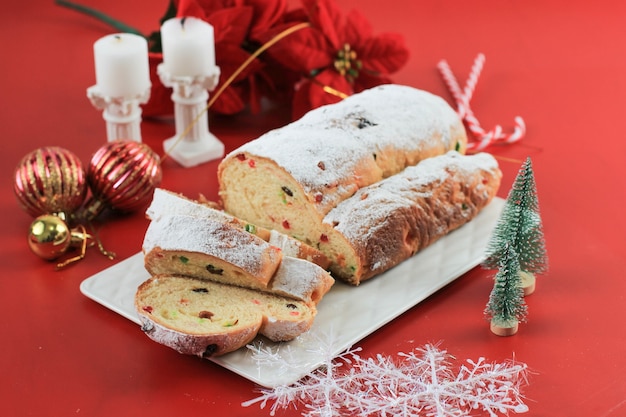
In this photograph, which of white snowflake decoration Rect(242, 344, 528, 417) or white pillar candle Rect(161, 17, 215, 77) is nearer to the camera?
white snowflake decoration Rect(242, 344, 528, 417)

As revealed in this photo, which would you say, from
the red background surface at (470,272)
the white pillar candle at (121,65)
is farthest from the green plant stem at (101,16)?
the white pillar candle at (121,65)

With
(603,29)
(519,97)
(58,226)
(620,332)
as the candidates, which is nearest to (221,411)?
(58,226)

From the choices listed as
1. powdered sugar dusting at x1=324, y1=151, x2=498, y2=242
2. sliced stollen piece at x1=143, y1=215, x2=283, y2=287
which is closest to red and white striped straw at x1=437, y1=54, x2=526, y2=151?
powdered sugar dusting at x1=324, y1=151, x2=498, y2=242

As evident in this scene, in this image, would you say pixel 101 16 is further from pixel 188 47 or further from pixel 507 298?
pixel 507 298

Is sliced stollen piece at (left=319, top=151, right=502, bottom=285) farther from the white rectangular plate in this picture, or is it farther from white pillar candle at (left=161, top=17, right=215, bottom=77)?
white pillar candle at (left=161, top=17, right=215, bottom=77)

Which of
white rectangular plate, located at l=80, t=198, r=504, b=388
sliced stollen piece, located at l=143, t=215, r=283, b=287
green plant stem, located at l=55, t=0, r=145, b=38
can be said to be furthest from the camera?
green plant stem, located at l=55, t=0, r=145, b=38

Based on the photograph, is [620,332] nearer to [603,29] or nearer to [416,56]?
[416,56]
